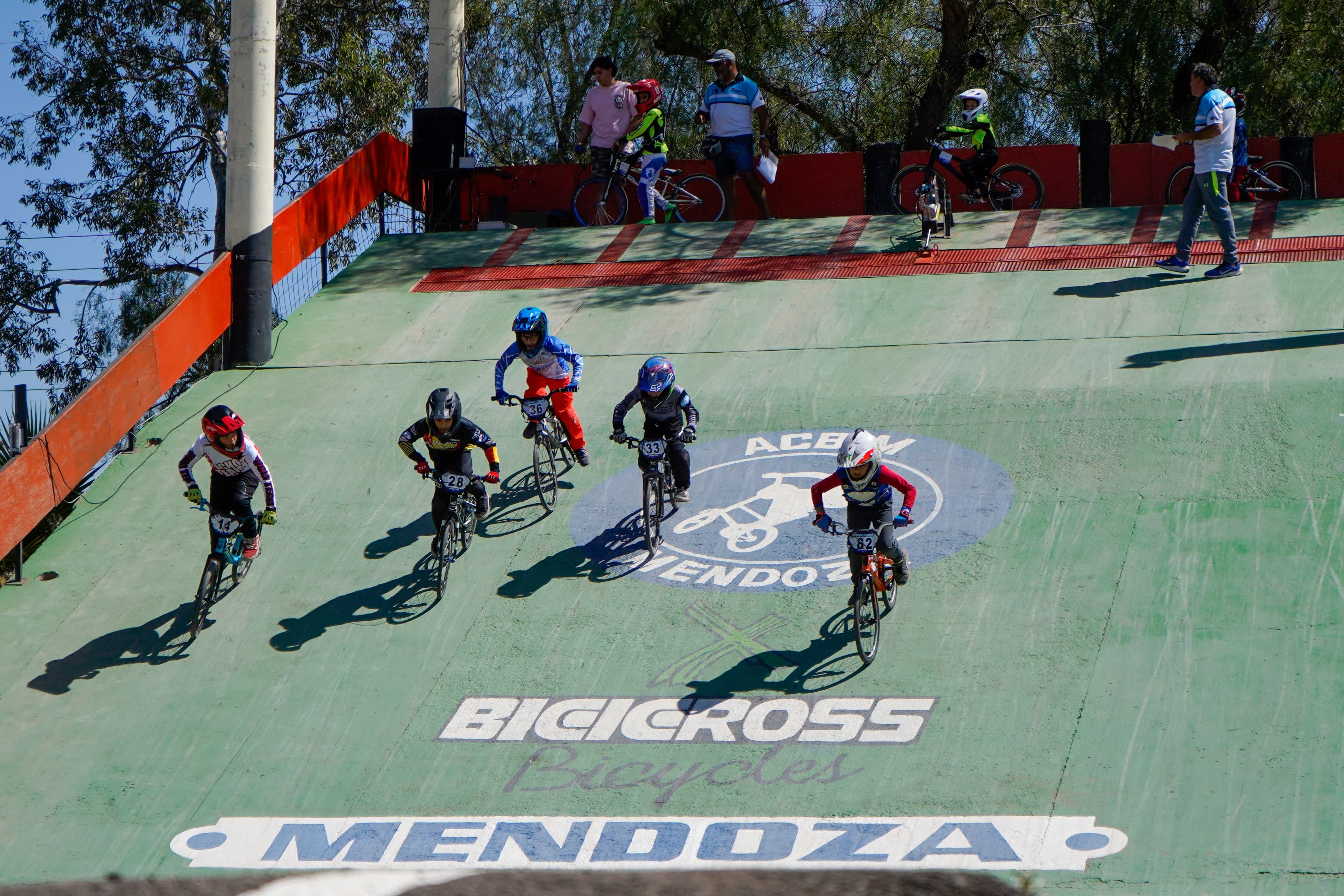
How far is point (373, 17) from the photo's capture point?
29.4m

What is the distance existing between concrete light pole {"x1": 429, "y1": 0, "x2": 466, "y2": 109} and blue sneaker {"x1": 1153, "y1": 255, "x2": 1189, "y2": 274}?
10974 millimetres

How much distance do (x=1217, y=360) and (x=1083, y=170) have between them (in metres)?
6.75

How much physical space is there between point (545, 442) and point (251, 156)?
6917mm

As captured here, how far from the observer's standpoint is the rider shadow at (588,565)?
11586mm

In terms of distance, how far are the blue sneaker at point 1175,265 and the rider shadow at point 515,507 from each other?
7.52 metres

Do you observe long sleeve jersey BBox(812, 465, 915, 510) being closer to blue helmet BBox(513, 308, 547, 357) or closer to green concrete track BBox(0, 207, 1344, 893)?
green concrete track BBox(0, 207, 1344, 893)

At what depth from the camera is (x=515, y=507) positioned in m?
12.9

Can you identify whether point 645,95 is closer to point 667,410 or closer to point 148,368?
point 148,368

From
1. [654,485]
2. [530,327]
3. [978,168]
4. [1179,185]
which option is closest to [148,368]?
[530,327]

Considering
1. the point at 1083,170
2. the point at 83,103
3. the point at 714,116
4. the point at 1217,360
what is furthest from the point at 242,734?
the point at 83,103

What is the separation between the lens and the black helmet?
1131 centimetres

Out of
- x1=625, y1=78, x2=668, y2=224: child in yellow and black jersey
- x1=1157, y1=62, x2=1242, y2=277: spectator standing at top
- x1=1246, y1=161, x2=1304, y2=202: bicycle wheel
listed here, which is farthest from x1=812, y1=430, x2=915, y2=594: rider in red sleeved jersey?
x1=1246, y1=161, x2=1304, y2=202: bicycle wheel

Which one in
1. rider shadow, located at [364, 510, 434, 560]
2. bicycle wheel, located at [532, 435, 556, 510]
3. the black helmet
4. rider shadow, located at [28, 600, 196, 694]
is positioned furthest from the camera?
bicycle wheel, located at [532, 435, 556, 510]

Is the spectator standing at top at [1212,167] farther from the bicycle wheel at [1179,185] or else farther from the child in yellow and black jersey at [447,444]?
the child in yellow and black jersey at [447,444]
